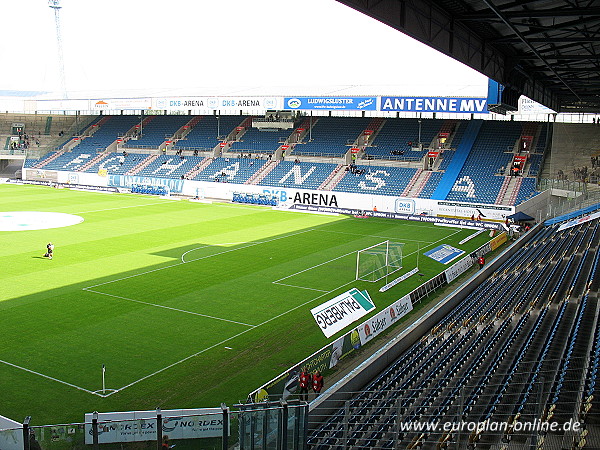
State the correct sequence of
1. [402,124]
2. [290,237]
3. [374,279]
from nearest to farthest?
[374,279] → [290,237] → [402,124]

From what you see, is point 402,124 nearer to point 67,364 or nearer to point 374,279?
point 374,279

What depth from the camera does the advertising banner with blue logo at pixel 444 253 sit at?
3444 centimetres

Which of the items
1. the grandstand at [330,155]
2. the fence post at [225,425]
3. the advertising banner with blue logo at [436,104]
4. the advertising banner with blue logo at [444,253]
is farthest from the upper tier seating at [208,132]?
the fence post at [225,425]

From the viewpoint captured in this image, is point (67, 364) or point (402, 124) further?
point (402, 124)

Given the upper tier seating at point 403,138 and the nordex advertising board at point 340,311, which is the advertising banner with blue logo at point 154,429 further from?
the upper tier seating at point 403,138

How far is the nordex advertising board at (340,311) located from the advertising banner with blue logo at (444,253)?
14.0 meters

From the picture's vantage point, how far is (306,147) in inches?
2501

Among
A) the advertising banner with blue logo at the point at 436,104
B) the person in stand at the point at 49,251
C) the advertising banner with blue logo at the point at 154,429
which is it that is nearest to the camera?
the advertising banner with blue logo at the point at 154,429

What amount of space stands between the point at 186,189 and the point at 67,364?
45651mm

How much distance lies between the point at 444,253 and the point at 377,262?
7.09m

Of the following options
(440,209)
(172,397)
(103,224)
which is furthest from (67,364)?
(440,209)

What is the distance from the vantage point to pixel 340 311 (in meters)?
19.7

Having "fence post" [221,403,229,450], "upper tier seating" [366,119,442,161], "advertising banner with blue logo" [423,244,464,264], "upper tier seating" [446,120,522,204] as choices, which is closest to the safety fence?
"fence post" [221,403,229,450]

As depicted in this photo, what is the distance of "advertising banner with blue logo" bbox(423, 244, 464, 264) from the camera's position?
1356 inches
